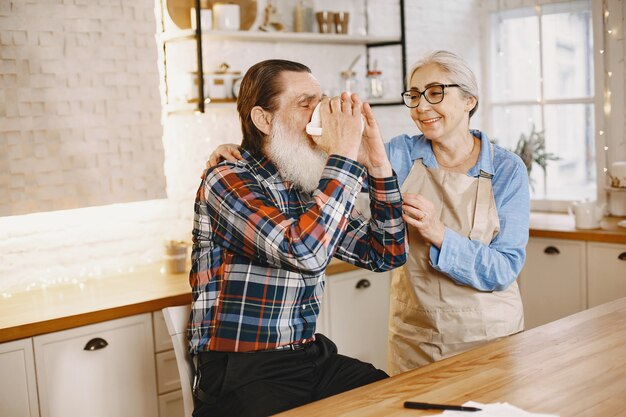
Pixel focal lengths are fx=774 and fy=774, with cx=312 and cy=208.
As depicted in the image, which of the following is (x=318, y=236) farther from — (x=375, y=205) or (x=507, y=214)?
(x=507, y=214)

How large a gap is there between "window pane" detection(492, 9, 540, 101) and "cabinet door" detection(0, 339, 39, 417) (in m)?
3.55

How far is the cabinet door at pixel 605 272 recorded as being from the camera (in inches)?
151

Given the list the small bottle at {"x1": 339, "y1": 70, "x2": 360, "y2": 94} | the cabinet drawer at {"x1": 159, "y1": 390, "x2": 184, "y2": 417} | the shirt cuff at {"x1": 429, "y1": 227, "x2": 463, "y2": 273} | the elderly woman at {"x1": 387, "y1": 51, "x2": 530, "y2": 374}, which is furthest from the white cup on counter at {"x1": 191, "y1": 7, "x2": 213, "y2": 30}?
the shirt cuff at {"x1": 429, "y1": 227, "x2": 463, "y2": 273}

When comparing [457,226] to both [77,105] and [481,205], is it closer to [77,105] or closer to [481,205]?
[481,205]

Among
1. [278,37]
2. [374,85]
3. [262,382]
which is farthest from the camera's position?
[374,85]

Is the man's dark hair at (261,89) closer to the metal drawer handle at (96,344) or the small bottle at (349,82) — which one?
the metal drawer handle at (96,344)

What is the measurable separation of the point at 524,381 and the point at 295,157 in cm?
86

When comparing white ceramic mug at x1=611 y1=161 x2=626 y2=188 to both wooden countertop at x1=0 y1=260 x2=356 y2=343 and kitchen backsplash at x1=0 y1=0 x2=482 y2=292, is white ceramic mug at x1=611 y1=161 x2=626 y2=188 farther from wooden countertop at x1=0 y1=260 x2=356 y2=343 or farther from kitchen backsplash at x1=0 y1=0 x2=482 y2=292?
wooden countertop at x1=0 y1=260 x2=356 y2=343

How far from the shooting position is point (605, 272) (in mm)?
3891

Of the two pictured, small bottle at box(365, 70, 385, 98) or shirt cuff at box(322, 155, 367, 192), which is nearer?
shirt cuff at box(322, 155, 367, 192)

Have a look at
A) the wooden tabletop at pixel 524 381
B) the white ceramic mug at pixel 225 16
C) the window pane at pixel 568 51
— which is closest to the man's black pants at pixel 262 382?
the wooden tabletop at pixel 524 381

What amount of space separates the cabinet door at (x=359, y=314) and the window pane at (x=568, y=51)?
190 cm

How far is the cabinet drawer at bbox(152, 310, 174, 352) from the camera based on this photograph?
2963 mm

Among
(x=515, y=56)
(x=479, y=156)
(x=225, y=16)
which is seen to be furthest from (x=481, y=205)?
(x=515, y=56)
